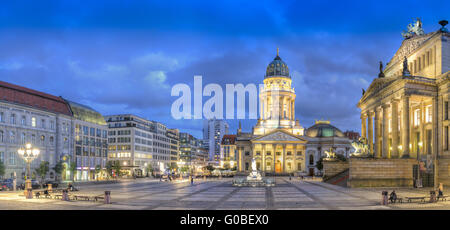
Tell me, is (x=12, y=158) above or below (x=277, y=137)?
below

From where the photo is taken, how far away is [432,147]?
57.8 meters

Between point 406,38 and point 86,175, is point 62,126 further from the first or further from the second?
point 406,38

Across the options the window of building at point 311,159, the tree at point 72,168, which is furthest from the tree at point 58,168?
the window of building at point 311,159

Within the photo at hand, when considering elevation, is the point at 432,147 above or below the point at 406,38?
below

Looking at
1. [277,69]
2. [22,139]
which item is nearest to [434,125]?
[22,139]

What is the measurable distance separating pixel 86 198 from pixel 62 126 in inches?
2219

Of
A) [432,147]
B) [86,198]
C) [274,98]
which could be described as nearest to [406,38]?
[432,147]

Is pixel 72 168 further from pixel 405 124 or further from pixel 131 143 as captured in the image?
pixel 405 124

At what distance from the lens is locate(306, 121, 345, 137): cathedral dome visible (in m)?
170

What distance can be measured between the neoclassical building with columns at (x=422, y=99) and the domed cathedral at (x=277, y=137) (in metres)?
82.7

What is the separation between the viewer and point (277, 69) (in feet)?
550

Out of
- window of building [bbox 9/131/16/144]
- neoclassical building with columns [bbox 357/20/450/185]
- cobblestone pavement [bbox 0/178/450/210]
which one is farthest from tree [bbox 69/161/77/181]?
neoclassical building with columns [bbox 357/20/450/185]

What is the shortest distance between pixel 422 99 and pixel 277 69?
10839cm

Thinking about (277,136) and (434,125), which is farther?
(277,136)
